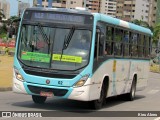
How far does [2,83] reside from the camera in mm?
21578

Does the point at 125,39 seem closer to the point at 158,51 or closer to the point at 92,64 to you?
the point at 92,64

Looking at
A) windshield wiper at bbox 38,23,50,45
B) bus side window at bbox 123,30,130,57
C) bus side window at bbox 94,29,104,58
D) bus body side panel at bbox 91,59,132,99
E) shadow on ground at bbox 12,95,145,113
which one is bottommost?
shadow on ground at bbox 12,95,145,113

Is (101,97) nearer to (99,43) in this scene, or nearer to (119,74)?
(99,43)

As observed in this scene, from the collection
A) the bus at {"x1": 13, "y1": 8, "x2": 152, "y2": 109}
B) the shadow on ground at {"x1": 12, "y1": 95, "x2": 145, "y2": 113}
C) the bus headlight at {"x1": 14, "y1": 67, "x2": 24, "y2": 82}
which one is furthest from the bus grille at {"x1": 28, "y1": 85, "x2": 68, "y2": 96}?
the shadow on ground at {"x1": 12, "y1": 95, "x2": 145, "y2": 113}

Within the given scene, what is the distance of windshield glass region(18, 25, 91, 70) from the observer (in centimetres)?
1379

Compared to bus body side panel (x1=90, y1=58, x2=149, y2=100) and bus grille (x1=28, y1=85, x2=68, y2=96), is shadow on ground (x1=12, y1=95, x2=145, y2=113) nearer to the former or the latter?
bus grille (x1=28, y1=85, x2=68, y2=96)

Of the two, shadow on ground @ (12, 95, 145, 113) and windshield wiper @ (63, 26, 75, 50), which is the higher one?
windshield wiper @ (63, 26, 75, 50)

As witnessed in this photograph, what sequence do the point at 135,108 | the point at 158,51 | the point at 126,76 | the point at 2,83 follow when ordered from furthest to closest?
the point at 158,51, the point at 2,83, the point at 126,76, the point at 135,108

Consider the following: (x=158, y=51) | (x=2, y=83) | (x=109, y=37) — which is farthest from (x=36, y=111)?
(x=158, y=51)

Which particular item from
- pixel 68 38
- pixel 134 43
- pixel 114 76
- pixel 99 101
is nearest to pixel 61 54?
pixel 68 38

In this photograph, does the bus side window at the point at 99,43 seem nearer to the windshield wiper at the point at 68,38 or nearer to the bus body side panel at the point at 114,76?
the bus body side panel at the point at 114,76

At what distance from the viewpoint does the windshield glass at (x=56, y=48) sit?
1379 cm

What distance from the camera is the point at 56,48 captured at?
13922 mm

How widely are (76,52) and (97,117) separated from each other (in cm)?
193
